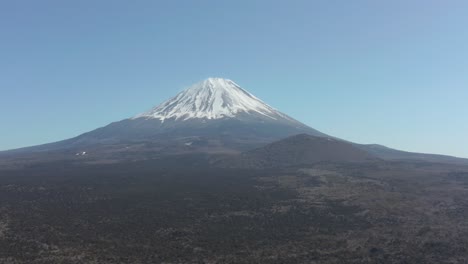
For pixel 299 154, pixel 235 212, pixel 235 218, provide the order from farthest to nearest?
1. pixel 299 154
2. pixel 235 212
3. pixel 235 218

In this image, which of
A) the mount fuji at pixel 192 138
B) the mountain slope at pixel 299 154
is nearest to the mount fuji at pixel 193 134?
the mount fuji at pixel 192 138

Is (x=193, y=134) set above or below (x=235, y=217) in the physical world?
above

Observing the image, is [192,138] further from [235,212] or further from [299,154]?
[235,212]

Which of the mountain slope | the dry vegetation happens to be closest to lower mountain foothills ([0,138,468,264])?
the dry vegetation

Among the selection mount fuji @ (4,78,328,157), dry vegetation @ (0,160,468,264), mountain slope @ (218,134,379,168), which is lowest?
dry vegetation @ (0,160,468,264)

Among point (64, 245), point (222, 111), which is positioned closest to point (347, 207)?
point (64, 245)

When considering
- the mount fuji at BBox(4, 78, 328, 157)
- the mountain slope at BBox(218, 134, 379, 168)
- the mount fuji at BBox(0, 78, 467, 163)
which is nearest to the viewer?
the mountain slope at BBox(218, 134, 379, 168)

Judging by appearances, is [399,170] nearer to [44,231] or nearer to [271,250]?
[271,250]

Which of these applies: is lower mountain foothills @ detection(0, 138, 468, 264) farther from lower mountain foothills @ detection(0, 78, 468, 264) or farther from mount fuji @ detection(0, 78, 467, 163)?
mount fuji @ detection(0, 78, 467, 163)

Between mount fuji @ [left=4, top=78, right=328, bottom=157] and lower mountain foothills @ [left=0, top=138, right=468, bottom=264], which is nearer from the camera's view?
lower mountain foothills @ [left=0, top=138, right=468, bottom=264]

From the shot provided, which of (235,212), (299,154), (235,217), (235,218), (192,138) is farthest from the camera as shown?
(192,138)

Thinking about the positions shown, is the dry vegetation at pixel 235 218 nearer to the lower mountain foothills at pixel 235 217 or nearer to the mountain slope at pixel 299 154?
the lower mountain foothills at pixel 235 217

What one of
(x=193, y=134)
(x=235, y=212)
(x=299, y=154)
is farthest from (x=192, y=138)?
(x=235, y=212)

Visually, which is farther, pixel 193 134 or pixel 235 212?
pixel 193 134
